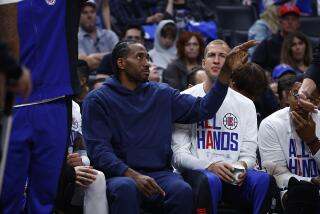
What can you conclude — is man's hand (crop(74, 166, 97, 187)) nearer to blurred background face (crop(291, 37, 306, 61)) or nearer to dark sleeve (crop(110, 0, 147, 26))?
blurred background face (crop(291, 37, 306, 61))

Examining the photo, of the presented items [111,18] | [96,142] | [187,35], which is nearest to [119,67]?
[96,142]

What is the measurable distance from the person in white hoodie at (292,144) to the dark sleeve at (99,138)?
128 centimetres

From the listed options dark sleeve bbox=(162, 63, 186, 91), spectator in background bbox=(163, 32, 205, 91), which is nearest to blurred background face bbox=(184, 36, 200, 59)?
spectator in background bbox=(163, 32, 205, 91)

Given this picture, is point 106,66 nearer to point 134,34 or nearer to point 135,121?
point 134,34

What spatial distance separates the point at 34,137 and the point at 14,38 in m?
0.56

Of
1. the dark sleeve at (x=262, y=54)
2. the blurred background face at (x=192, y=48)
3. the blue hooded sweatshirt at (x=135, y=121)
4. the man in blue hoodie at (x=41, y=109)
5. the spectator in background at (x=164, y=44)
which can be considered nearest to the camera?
the man in blue hoodie at (x=41, y=109)

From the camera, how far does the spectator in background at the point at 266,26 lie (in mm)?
11508

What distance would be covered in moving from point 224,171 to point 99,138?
90cm

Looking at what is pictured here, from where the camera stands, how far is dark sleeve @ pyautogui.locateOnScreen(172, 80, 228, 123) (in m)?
6.21

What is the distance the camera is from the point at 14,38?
4895 mm

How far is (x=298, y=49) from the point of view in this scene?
9766 mm

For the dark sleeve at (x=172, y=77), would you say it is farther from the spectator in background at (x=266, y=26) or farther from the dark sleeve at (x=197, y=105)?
the dark sleeve at (x=197, y=105)

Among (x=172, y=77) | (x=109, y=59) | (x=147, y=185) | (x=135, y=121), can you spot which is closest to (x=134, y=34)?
(x=109, y=59)

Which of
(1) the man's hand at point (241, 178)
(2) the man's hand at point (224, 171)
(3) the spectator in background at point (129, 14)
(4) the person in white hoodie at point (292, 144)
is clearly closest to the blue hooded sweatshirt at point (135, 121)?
(2) the man's hand at point (224, 171)
